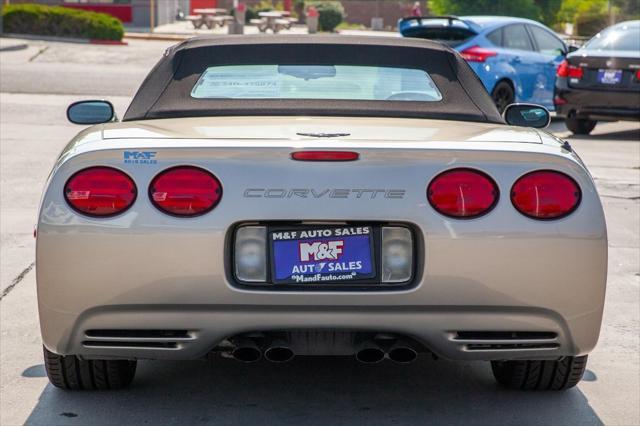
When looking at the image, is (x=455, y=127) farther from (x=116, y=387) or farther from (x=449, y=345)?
(x=116, y=387)

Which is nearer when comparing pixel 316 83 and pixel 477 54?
pixel 316 83

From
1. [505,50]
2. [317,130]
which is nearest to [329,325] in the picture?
[317,130]

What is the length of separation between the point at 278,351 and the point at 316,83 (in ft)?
5.04

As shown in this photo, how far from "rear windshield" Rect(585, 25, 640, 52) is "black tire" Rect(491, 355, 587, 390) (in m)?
11.6

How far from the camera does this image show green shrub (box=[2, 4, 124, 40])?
35.7 m

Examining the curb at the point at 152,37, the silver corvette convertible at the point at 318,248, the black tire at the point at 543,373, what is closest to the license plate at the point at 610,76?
the black tire at the point at 543,373

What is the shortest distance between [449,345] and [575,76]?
40.1ft

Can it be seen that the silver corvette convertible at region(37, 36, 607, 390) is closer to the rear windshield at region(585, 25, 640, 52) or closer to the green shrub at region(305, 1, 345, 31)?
the rear windshield at region(585, 25, 640, 52)

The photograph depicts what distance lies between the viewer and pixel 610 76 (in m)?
15.8

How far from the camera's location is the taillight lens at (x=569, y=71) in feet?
52.6

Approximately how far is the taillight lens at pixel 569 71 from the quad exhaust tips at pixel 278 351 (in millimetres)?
12199

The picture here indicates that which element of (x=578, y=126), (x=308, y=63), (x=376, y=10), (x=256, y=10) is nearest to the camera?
(x=308, y=63)

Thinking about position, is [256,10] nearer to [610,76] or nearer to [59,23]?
[59,23]

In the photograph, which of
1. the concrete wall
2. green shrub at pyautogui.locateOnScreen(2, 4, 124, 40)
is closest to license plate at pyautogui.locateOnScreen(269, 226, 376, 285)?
green shrub at pyautogui.locateOnScreen(2, 4, 124, 40)
